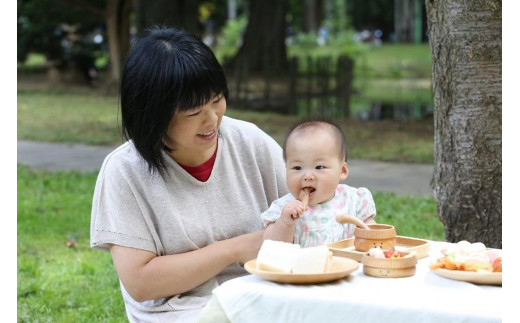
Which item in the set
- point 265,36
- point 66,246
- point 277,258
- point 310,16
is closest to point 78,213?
point 66,246

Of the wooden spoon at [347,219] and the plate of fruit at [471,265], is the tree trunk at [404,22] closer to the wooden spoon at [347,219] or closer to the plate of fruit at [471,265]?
the wooden spoon at [347,219]

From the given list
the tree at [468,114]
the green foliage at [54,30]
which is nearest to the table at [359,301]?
the tree at [468,114]

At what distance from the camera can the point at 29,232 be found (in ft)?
22.4

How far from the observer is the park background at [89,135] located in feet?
17.9

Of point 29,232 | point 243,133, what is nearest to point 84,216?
point 29,232

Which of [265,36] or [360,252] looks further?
[265,36]

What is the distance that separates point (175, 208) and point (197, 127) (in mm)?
317

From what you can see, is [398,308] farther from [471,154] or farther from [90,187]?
[90,187]

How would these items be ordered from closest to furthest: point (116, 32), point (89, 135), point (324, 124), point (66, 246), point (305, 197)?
point (305, 197), point (324, 124), point (66, 246), point (89, 135), point (116, 32)

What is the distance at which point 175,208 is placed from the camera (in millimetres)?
2848

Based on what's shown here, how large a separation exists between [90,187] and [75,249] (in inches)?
81.6

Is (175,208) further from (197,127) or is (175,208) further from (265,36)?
(265,36)
